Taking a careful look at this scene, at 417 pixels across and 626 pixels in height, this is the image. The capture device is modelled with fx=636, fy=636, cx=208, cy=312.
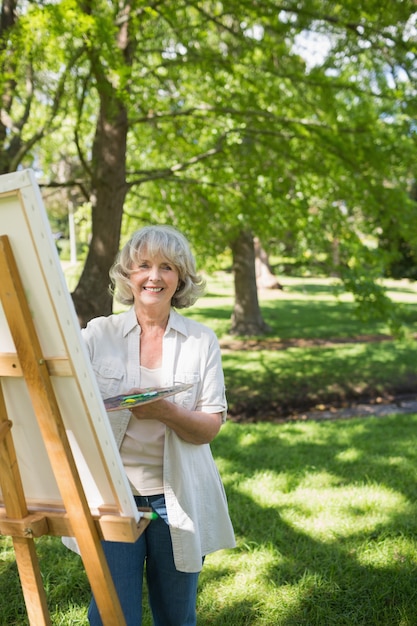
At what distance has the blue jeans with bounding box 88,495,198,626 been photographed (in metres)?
2.10

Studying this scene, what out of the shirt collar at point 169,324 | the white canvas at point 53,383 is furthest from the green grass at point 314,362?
the white canvas at point 53,383

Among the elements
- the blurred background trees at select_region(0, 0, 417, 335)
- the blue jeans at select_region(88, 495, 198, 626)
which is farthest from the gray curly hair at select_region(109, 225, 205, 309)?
the blurred background trees at select_region(0, 0, 417, 335)

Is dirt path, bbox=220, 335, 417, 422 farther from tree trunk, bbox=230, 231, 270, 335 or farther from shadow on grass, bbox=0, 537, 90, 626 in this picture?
tree trunk, bbox=230, 231, 270, 335

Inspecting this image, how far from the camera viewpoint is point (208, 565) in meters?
3.38

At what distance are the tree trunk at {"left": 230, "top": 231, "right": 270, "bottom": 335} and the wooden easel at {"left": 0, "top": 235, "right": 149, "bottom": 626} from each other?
478 inches

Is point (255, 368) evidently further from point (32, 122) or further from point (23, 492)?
point (23, 492)

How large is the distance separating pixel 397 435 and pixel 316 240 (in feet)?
12.1

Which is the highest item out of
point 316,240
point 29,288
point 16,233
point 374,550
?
point 16,233

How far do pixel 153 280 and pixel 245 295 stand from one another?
12.1 m

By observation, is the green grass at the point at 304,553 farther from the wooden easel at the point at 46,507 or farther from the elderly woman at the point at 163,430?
the wooden easel at the point at 46,507

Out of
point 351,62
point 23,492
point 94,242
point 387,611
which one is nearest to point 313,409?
point 94,242

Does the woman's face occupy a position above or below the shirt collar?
above

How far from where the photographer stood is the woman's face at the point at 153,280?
2.20 m

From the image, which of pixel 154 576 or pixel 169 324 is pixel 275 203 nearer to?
pixel 169 324
